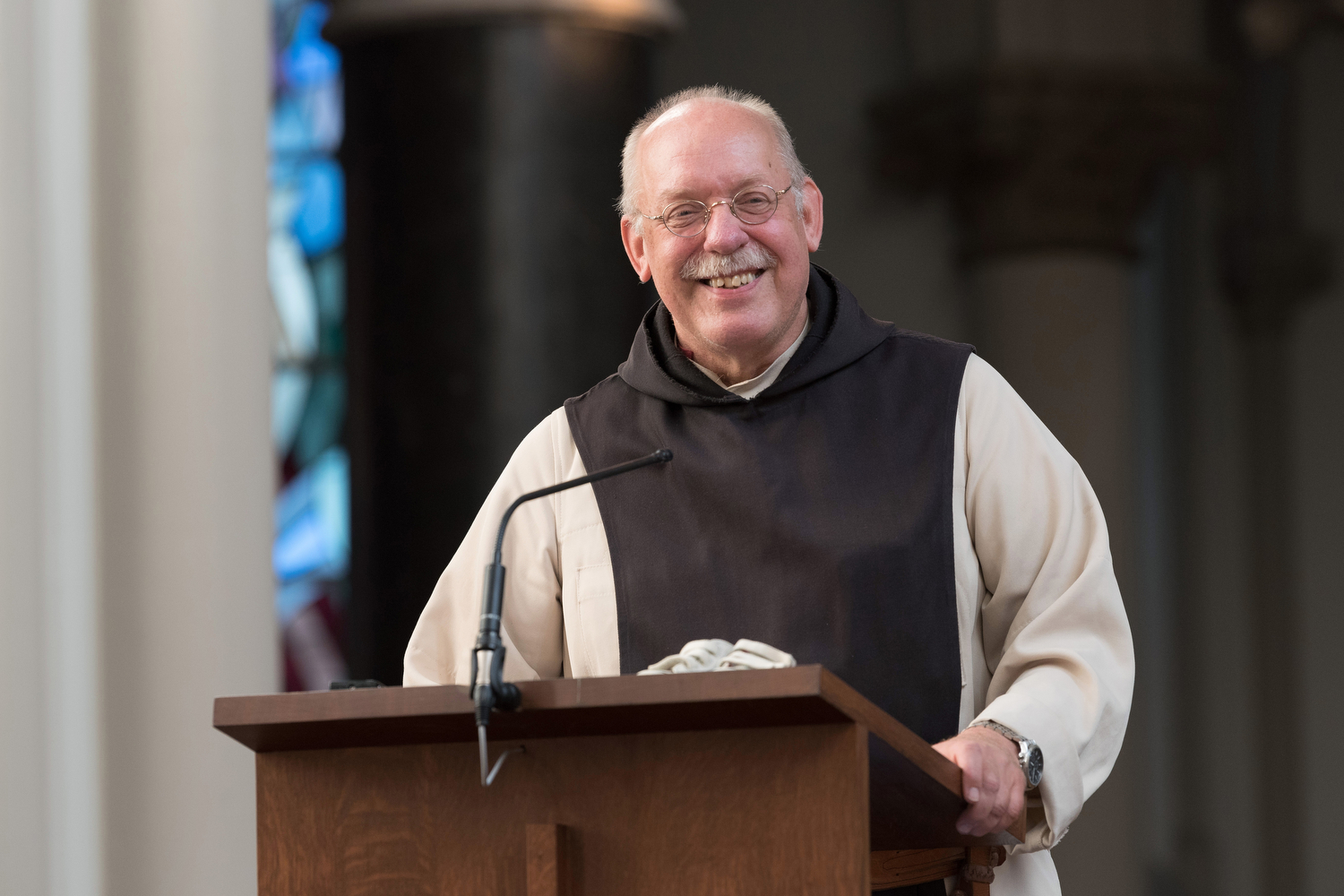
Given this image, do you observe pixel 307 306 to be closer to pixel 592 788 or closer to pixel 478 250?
pixel 478 250

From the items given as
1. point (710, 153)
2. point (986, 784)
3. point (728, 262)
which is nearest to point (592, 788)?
point (986, 784)

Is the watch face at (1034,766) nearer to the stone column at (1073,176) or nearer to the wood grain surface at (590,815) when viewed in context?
the wood grain surface at (590,815)

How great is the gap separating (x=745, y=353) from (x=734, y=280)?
0.42 ft

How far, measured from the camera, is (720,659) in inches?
73.1

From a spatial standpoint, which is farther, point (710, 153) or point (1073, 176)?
point (1073, 176)

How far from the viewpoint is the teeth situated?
8.88ft

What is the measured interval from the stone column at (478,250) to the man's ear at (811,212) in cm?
273

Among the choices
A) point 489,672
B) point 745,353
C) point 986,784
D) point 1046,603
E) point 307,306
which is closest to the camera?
point 489,672

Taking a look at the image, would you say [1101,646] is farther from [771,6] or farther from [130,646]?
[771,6]

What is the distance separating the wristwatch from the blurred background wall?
2378 mm

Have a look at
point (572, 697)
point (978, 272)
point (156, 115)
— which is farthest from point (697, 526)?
point (978, 272)

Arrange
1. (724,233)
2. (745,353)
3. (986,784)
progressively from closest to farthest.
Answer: (986,784)
(724,233)
(745,353)

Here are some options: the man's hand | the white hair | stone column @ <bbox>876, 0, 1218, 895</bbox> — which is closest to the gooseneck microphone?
the man's hand

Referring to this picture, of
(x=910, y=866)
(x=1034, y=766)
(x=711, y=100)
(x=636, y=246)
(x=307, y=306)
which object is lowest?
(x=910, y=866)
